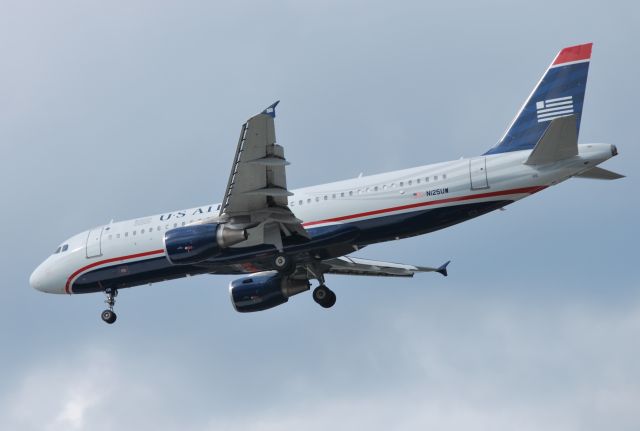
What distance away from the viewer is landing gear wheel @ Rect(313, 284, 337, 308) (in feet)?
162

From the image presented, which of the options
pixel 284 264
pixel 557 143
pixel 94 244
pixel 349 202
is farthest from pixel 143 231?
pixel 557 143

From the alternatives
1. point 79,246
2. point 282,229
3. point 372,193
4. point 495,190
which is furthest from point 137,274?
point 495,190

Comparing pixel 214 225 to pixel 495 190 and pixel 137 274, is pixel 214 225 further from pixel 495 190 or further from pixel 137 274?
pixel 495 190

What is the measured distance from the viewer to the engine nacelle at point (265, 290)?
49.8 metres

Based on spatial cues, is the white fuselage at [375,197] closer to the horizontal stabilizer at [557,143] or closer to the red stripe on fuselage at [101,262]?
the red stripe on fuselage at [101,262]

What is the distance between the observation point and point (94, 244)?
4869cm

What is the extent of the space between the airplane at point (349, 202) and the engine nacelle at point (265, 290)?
177 cm

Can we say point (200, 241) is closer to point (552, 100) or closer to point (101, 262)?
point (101, 262)

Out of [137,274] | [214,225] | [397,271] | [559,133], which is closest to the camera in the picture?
[559,133]

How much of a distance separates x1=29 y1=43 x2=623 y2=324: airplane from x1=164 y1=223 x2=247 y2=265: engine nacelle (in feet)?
0.11

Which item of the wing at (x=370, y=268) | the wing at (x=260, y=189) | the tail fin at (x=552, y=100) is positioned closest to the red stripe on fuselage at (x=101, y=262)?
the wing at (x=260, y=189)

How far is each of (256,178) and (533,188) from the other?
9.28 metres

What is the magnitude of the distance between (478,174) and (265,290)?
10.9 m

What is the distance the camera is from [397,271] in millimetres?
51438
